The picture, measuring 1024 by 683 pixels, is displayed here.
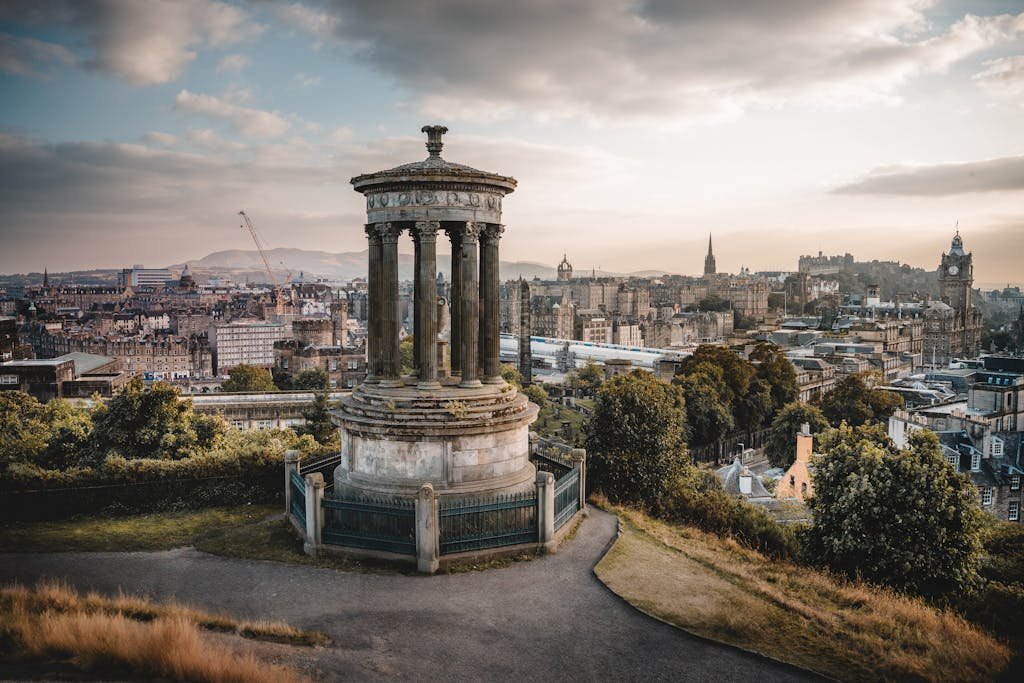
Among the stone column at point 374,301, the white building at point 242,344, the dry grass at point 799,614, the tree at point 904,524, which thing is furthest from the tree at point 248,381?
the tree at point 904,524

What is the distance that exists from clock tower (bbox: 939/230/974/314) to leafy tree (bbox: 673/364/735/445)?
13712 centimetres

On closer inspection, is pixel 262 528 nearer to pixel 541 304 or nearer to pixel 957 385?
pixel 957 385

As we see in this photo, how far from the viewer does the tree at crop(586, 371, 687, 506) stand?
88.8 feet

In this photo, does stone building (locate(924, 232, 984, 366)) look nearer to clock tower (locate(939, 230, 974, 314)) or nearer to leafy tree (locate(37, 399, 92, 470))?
clock tower (locate(939, 230, 974, 314))

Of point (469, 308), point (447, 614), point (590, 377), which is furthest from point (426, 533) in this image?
point (590, 377)

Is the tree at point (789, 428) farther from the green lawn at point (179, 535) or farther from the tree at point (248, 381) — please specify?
the tree at point (248, 381)

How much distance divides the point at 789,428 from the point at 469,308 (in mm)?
48569

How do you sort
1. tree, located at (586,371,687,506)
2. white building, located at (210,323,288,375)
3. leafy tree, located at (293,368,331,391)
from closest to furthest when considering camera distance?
tree, located at (586,371,687,506) → leafy tree, located at (293,368,331,391) → white building, located at (210,323,288,375)

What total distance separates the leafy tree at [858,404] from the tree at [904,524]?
5360 centimetres

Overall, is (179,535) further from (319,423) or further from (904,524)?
(319,423)

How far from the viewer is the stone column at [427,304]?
18.6 meters

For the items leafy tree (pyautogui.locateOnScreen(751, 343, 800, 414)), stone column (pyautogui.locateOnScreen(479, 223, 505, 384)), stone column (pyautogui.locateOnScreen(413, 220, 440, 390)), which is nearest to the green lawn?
stone column (pyautogui.locateOnScreen(413, 220, 440, 390))

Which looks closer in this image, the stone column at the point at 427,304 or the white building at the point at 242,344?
the stone column at the point at 427,304

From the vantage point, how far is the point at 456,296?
68.5 ft
